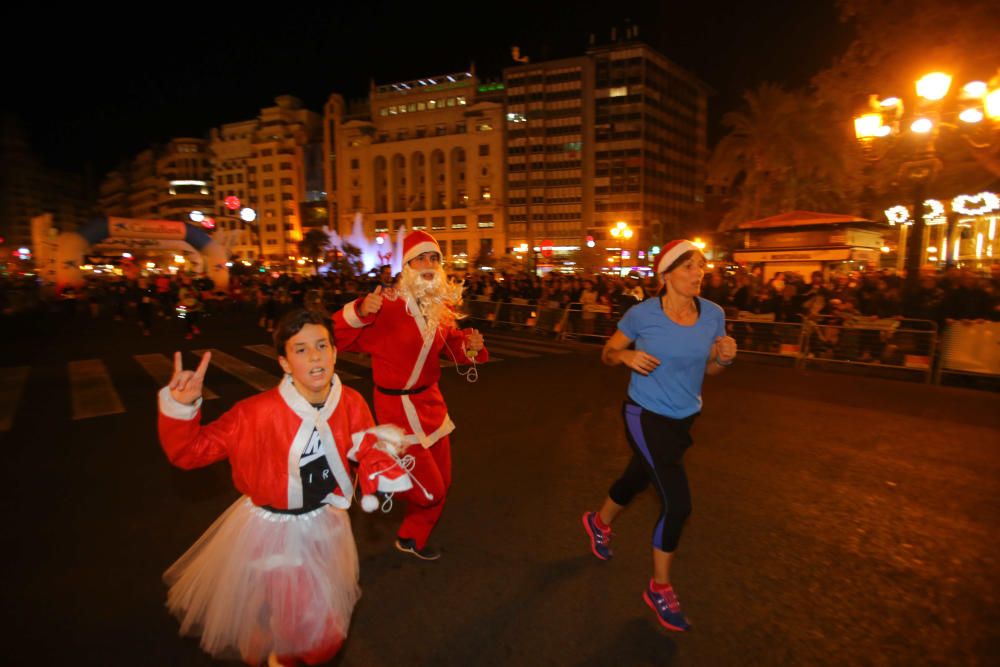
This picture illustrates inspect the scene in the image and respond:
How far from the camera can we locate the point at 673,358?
3432 millimetres

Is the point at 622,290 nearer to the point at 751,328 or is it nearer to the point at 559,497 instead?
the point at 751,328

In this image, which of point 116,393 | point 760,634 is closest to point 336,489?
point 760,634

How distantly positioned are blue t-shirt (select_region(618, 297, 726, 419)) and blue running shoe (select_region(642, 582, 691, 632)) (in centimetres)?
97

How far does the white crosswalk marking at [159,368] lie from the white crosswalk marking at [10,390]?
1829mm

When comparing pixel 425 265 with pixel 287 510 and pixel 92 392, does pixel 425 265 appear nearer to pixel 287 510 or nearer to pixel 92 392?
pixel 287 510

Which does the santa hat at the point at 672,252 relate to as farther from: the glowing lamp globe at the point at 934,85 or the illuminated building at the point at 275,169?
the illuminated building at the point at 275,169

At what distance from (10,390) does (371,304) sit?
9275 mm

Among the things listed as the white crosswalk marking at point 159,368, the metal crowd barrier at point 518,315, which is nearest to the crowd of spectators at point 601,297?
the metal crowd barrier at point 518,315

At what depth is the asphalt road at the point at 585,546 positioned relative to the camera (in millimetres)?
3168

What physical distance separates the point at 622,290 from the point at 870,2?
361 inches

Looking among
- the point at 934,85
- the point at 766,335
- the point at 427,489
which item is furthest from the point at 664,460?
the point at 766,335

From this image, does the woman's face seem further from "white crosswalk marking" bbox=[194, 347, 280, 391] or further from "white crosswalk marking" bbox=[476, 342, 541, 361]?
"white crosswalk marking" bbox=[476, 342, 541, 361]

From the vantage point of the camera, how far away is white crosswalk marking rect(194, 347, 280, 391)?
1002 cm

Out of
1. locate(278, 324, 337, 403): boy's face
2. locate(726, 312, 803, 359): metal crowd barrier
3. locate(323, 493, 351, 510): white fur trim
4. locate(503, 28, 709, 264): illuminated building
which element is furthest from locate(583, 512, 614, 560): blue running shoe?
locate(503, 28, 709, 264): illuminated building
